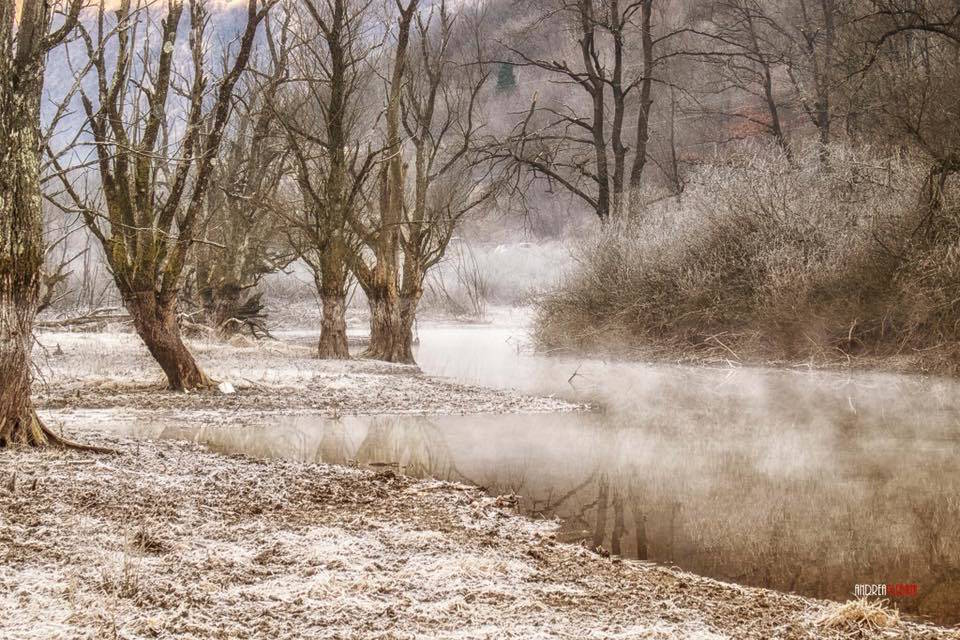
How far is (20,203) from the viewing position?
636cm

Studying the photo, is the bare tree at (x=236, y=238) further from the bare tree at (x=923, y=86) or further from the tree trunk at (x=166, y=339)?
the bare tree at (x=923, y=86)


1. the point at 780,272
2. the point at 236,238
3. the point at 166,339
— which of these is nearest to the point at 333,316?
the point at 236,238

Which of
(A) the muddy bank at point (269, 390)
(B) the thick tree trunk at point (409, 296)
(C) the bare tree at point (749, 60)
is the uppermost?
(C) the bare tree at point (749, 60)

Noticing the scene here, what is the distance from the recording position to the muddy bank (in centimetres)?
1044

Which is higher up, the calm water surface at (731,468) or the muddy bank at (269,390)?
the muddy bank at (269,390)

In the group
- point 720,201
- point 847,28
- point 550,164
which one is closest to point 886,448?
point 720,201

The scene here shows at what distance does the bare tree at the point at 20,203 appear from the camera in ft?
20.5

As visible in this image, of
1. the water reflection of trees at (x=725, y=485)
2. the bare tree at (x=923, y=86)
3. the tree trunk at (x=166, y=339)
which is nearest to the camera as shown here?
the water reflection of trees at (x=725, y=485)

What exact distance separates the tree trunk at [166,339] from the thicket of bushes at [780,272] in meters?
10.6

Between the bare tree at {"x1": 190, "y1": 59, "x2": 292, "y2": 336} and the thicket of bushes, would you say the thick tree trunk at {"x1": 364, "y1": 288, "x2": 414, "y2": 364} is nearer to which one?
the bare tree at {"x1": 190, "y1": 59, "x2": 292, "y2": 336}

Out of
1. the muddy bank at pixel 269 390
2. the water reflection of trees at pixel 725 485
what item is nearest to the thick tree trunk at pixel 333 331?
the muddy bank at pixel 269 390

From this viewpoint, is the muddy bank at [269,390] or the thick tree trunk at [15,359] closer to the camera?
the thick tree trunk at [15,359]

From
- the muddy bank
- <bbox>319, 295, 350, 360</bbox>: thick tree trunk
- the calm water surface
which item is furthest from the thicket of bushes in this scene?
the muddy bank

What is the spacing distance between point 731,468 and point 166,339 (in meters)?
6.74
